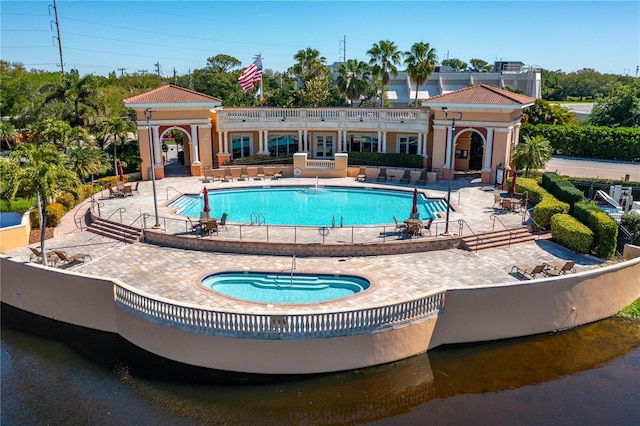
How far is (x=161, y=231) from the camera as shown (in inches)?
1030

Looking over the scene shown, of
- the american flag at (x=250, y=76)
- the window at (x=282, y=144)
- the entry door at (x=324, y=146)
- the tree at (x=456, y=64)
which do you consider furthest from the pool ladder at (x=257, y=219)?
the tree at (x=456, y=64)

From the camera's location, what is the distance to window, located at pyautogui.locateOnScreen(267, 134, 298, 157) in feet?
150

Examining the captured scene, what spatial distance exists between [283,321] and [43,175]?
41.5 feet

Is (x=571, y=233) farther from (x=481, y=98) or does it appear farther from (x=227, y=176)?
(x=227, y=176)

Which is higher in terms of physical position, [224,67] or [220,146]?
[224,67]

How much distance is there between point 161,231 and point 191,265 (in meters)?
4.05

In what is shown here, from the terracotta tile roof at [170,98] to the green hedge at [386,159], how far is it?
1245 cm

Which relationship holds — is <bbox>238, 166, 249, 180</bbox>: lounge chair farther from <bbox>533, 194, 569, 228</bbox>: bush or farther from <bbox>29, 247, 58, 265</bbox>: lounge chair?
<bbox>533, 194, 569, 228</bbox>: bush

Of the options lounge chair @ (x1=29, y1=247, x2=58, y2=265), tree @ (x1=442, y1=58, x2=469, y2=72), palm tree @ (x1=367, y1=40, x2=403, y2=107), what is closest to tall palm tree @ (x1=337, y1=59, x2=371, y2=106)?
palm tree @ (x1=367, y1=40, x2=403, y2=107)

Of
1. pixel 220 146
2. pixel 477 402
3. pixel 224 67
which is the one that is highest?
pixel 224 67

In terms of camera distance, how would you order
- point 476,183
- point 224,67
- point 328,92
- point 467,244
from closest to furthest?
point 467,244, point 476,183, point 328,92, point 224,67

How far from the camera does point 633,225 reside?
2494 centimetres

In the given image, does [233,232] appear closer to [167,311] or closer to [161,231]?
[161,231]

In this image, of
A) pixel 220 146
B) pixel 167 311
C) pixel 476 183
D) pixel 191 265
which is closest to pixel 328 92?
pixel 220 146
